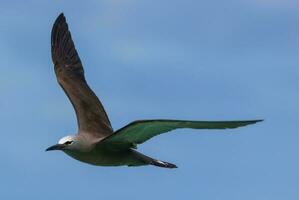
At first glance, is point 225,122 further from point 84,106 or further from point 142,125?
point 84,106

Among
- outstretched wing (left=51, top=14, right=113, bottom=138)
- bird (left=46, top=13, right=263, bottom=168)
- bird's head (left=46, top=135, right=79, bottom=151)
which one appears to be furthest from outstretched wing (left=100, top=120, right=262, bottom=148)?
outstretched wing (left=51, top=14, right=113, bottom=138)

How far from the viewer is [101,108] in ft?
69.6

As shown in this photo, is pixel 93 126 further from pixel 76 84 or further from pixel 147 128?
pixel 147 128

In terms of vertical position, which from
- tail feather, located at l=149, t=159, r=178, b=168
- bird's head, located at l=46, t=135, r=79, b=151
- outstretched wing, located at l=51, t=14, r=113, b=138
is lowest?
tail feather, located at l=149, t=159, r=178, b=168

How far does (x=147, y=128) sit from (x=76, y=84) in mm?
6161

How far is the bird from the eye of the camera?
16047mm

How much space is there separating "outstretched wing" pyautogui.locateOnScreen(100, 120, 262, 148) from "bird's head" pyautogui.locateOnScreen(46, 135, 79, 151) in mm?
570

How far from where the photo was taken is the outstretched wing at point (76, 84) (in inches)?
799

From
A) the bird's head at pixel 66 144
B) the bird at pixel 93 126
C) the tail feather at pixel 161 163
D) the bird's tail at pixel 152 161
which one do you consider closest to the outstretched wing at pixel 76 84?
the bird at pixel 93 126

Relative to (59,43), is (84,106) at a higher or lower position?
lower

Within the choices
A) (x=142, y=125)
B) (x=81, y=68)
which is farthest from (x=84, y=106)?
(x=142, y=125)

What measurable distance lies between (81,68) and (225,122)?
9.18 m

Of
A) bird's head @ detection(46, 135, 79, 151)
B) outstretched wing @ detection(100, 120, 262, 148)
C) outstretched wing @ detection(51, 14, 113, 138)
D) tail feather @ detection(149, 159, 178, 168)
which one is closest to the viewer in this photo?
outstretched wing @ detection(100, 120, 262, 148)

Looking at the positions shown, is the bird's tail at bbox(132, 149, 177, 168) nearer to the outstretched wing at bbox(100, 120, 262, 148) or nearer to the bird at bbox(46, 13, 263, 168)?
the bird at bbox(46, 13, 263, 168)
